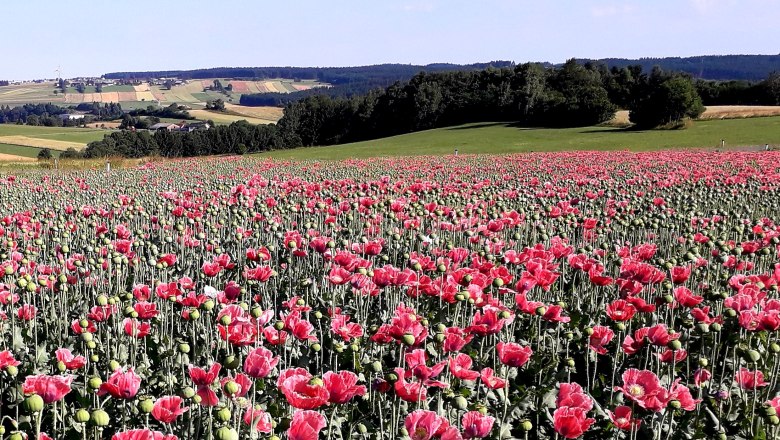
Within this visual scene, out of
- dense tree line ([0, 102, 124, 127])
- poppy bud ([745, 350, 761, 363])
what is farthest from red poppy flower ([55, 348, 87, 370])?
dense tree line ([0, 102, 124, 127])

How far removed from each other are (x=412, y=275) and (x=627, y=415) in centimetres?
217

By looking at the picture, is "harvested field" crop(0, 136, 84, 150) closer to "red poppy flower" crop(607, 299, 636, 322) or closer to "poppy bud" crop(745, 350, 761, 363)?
"red poppy flower" crop(607, 299, 636, 322)

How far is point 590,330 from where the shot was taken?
407 centimetres

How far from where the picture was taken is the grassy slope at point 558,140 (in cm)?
4628

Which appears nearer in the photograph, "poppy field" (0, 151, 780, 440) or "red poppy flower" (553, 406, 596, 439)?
"red poppy flower" (553, 406, 596, 439)

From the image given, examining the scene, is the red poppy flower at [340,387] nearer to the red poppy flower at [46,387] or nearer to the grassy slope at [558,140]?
the red poppy flower at [46,387]

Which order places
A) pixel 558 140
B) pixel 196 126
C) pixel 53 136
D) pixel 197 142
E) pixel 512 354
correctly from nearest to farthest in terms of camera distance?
pixel 512 354, pixel 558 140, pixel 197 142, pixel 53 136, pixel 196 126

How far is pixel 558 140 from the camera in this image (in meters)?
56.4

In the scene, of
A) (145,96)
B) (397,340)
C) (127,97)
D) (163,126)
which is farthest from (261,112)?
(397,340)

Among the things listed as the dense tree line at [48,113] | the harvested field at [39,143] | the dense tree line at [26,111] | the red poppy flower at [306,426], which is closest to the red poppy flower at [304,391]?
the red poppy flower at [306,426]

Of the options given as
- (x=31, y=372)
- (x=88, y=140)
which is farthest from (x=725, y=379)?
(x=88, y=140)

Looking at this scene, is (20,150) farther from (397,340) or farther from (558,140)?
(397,340)

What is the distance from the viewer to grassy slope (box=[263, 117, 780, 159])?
4628 cm

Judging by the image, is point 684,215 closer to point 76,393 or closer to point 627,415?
point 627,415
